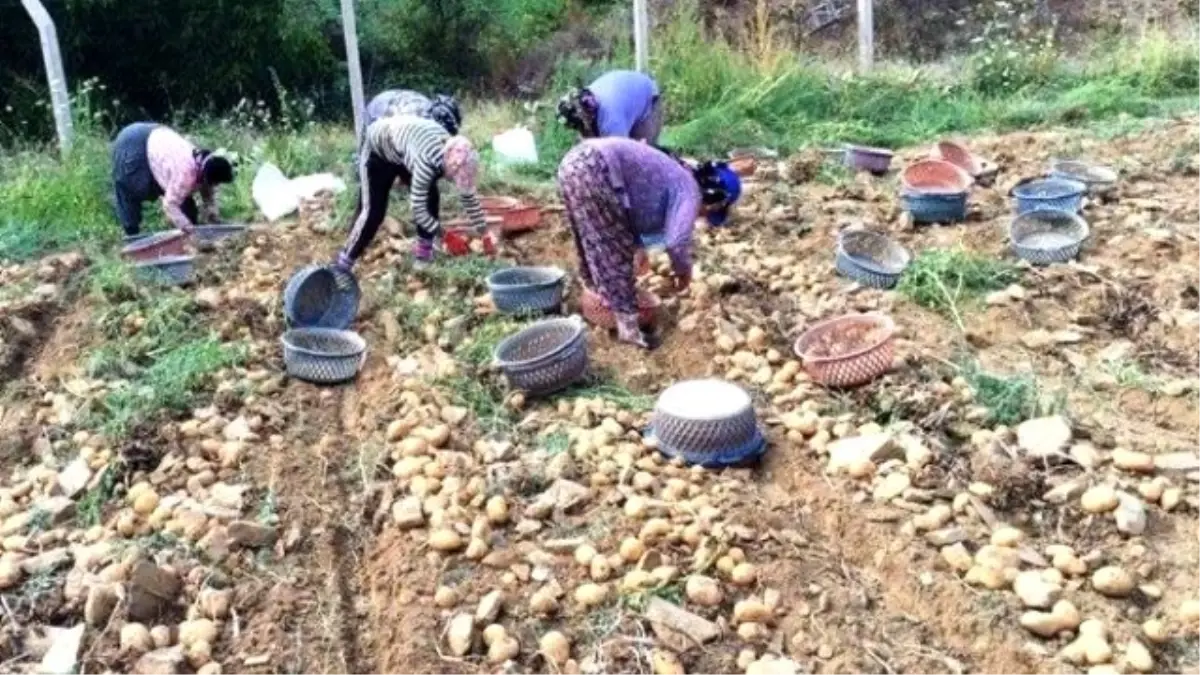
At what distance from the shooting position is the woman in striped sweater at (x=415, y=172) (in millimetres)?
6016

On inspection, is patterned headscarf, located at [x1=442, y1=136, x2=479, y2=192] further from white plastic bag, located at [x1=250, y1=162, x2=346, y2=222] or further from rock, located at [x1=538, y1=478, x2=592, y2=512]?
rock, located at [x1=538, y1=478, x2=592, y2=512]

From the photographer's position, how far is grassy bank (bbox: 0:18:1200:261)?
7.90 meters

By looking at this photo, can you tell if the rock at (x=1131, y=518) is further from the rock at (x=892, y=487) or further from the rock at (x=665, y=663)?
the rock at (x=665, y=663)

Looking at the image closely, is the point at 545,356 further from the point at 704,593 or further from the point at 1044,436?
the point at 1044,436

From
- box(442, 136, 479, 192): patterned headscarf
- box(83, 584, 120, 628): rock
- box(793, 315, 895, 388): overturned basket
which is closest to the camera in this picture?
box(83, 584, 120, 628): rock

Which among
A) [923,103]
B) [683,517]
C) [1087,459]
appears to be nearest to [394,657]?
[683,517]

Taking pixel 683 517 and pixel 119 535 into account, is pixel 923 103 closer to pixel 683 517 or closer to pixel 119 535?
pixel 683 517

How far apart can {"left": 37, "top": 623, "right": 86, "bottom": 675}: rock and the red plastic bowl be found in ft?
8.21

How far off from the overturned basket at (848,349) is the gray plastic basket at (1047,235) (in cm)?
157

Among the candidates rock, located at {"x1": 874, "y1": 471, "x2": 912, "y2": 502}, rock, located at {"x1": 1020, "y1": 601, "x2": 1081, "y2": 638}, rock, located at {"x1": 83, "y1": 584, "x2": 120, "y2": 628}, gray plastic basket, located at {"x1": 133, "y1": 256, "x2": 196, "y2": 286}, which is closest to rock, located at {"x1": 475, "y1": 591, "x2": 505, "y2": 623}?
rock, located at {"x1": 83, "y1": 584, "x2": 120, "y2": 628}

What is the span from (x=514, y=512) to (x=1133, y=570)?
178cm

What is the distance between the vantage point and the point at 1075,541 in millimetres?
3648

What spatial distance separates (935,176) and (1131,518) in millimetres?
4026

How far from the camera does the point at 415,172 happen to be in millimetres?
6070
